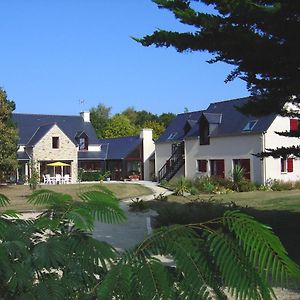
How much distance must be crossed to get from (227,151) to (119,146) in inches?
851

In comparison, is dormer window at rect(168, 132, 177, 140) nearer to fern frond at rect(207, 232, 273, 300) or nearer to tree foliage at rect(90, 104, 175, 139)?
tree foliage at rect(90, 104, 175, 139)

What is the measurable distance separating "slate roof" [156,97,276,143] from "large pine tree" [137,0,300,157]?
2724 centimetres

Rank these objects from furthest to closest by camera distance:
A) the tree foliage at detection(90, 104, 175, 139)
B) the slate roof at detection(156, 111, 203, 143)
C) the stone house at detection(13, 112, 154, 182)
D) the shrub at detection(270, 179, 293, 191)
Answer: the tree foliage at detection(90, 104, 175, 139) → the stone house at detection(13, 112, 154, 182) → the slate roof at detection(156, 111, 203, 143) → the shrub at detection(270, 179, 293, 191)

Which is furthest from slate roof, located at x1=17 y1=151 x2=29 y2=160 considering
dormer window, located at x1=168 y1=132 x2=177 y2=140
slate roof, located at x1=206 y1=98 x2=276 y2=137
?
slate roof, located at x1=206 y1=98 x2=276 y2=137

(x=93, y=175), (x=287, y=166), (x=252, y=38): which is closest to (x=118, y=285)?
(x=252, y=38)

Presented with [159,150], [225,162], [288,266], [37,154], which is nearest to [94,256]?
[288,266]

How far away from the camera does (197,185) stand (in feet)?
122

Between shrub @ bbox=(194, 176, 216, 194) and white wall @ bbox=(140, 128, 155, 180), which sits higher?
white wall @ bbox=(140, 128, 155, 180)

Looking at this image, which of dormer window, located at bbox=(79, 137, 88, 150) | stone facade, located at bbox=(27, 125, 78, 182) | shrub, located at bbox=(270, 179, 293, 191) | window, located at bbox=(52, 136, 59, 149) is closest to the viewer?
shrub, located at bbox=(270, 179, 293, 191)

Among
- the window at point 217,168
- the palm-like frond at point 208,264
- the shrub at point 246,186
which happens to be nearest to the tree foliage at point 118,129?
the window at point 217,168

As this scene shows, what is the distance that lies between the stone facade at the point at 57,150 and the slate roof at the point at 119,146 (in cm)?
522

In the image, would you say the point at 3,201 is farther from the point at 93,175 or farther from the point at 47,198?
the point at 93,175

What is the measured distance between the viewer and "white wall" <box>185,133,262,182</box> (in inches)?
1486

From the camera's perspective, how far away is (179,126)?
50812mm
